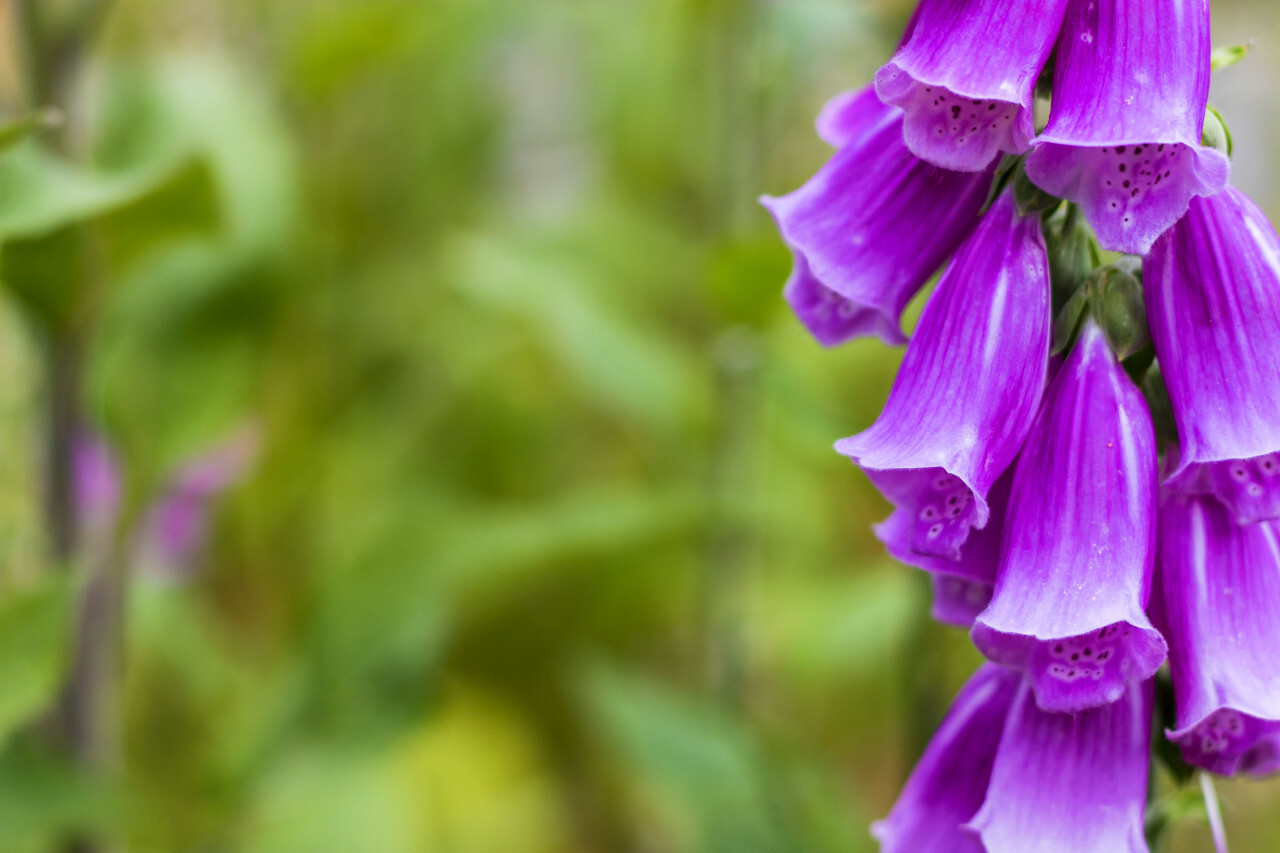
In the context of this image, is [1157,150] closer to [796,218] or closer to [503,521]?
[796,218]

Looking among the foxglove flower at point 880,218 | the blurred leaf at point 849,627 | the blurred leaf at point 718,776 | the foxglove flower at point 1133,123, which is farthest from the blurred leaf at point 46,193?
the blurred leaf at point 849,627

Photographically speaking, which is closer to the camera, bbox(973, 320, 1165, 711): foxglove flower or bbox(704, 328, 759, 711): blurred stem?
bbox(973, 320, 1165, 711): foxglove flower

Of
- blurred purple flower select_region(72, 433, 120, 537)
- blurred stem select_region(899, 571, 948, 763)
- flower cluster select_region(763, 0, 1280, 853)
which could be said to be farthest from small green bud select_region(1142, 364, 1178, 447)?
blurred purple flower select_region(72, 433, 120, 537)

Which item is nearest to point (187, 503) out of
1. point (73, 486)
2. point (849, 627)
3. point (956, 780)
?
point (73, 486)

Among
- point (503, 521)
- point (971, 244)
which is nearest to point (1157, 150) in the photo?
point (971, 244)

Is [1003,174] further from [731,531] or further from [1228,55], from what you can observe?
[731,531]

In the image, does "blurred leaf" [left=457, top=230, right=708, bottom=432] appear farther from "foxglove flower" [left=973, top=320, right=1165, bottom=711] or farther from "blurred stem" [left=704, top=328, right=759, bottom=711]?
"foxglove flower" [left=973, top=320, right=1165, bottom=711]

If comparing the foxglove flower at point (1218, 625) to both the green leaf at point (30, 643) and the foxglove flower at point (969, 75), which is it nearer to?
the foxglove flower at point (969, 75)
